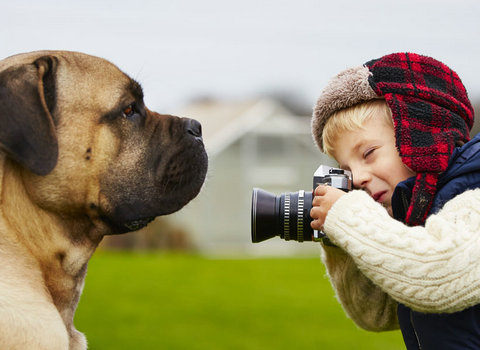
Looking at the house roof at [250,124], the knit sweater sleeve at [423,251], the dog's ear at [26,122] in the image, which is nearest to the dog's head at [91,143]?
the dog's ear at [26,122]

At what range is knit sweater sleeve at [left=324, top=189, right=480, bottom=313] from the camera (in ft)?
7.45

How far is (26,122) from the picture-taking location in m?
2.27

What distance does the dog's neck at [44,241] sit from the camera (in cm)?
234

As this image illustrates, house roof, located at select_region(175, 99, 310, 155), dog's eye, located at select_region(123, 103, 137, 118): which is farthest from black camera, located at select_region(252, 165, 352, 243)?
house roof, located at select_region(175, 99, 310, 155)

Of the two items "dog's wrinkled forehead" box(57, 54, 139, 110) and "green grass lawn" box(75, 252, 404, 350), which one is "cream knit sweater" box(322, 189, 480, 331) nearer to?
"dog's wrinkled forehead" box(57, 54, 139, 110)

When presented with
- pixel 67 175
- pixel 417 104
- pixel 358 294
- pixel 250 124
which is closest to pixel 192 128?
pixel 67 175

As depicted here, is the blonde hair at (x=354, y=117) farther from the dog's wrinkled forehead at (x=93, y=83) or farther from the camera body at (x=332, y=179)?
the dog's wrinkled forehead at (x=93, y=83)

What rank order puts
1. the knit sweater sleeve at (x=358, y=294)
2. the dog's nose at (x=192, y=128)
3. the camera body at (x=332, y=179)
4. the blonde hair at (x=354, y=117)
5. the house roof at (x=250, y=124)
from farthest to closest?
the house roof at (x=250, y=124) < the knit sweater sleeve at (x=358, y=294) < the dog's nose at (x=192, y=128) < the blonde hair at (x=354, y=117) < the camera body at (x=332, y=179)

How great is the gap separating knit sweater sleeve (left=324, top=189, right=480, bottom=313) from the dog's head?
28.6 inches

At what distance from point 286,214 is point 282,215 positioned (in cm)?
2

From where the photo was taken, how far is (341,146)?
110 inches

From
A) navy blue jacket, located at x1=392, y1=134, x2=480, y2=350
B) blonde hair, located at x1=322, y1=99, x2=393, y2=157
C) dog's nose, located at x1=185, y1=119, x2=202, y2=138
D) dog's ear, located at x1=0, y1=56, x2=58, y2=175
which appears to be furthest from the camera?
dog's nose, located at x1=185, y1=119, x2=202, y2=138

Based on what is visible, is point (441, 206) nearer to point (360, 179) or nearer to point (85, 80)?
point (360, 179)

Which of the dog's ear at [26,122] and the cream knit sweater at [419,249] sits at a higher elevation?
the dog's ear at [26,122]
